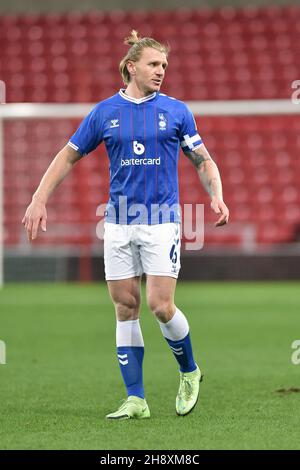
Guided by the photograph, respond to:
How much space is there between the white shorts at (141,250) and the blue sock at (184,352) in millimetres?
430

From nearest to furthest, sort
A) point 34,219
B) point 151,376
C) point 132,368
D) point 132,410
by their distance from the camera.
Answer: point 34,219 < point 132,410 < point 132,368 < point 151,376

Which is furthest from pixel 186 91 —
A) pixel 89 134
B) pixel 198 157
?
pixel 89 134

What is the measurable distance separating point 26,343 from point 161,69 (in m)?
4.20

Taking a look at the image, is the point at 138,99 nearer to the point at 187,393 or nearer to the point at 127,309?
the point at 127,309

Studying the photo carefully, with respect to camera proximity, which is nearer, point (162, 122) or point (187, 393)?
point (162, 122)

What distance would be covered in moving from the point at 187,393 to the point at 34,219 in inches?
52.5

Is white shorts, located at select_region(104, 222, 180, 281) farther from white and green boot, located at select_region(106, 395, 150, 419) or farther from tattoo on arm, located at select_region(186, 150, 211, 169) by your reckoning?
white and green boot, located at select_region(106, 395, 150, 419)

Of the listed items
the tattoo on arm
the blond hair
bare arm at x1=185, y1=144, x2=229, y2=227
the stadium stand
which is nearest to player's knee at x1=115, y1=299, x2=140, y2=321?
bare arm at x1=185, y1=144, x2=229, y2=227

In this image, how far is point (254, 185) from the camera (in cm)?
1745

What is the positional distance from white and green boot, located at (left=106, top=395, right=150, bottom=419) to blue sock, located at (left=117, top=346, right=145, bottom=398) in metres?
0.07

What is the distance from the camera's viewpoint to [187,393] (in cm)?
581

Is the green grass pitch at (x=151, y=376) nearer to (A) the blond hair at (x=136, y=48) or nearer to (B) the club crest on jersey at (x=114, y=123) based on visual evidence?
(B) the club crest on jersey at (x=114, y=123)

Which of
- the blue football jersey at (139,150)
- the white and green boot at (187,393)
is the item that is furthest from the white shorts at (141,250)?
the white and green boot at (187,393)

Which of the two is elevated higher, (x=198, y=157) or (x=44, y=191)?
(x=198, y=157)
